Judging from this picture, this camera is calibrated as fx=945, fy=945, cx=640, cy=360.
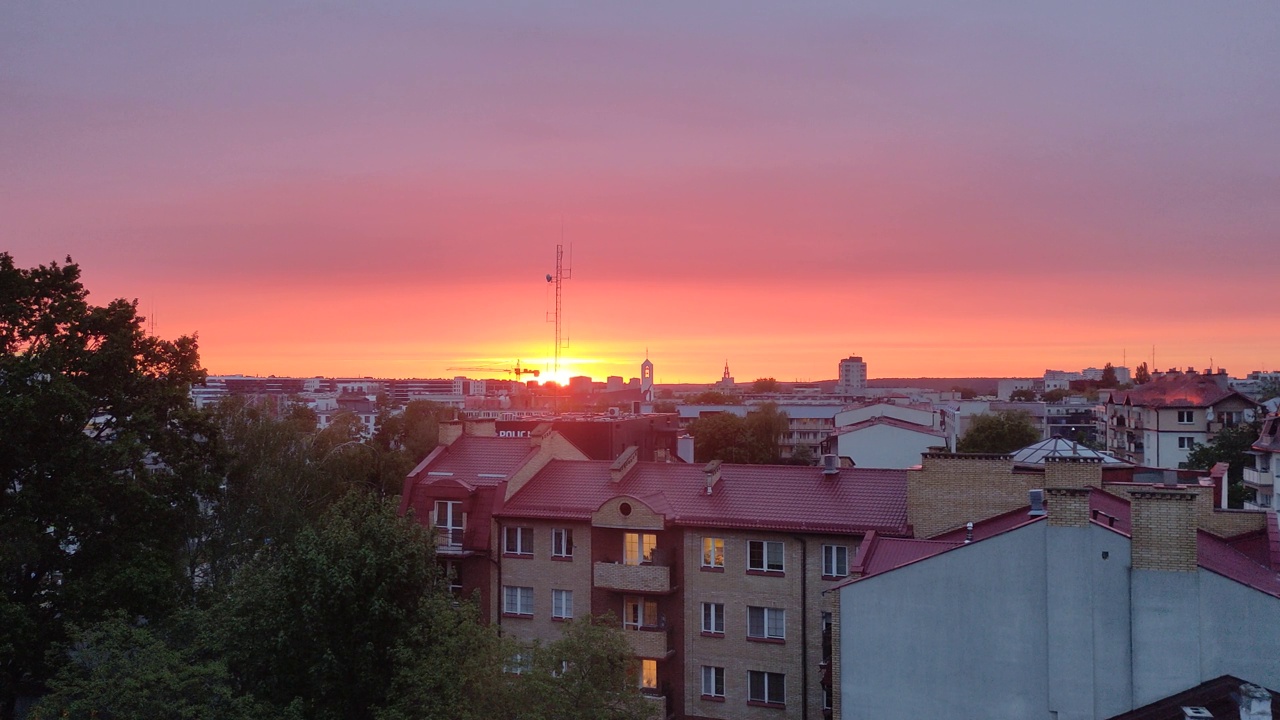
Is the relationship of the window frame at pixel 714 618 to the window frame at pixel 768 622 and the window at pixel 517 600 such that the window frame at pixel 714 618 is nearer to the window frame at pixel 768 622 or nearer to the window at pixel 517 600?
the window frame at pixel 768 622

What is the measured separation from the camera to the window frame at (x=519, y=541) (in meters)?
41.0

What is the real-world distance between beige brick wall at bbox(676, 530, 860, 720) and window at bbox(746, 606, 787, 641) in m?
0.17

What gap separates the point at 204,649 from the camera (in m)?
30.9

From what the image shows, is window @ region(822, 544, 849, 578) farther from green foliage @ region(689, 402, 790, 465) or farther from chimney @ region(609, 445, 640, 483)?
green foliage @ region(689, 402, 790, 465)

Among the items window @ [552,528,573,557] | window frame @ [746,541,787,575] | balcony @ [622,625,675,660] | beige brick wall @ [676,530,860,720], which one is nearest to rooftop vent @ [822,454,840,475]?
beige brick wall @ [676,530,860,720]

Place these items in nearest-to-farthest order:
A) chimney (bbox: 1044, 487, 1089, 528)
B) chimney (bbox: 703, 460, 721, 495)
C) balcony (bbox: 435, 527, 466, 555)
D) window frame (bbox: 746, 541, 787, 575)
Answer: chimney (bbox: 1044, 487, 1089, 528) < window frame (bbox: 746, 541, 787, 575) < chimney (bbox: 703, 460, 721, 495) < balcony (bbox: 435, 527, 466, 555)

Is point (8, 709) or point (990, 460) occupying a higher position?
point (990, 460)

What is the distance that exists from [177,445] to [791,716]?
88.1 feet

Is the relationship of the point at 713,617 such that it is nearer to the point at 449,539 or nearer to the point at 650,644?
the point at 650,644

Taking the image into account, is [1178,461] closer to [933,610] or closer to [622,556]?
[622,556]

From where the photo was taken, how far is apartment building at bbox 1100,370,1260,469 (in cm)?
9656

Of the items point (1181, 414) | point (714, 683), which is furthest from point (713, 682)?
point (1181, 414)

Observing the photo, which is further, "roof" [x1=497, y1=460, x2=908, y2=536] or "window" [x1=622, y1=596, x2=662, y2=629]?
"window" [x1=622, y1=596, x2=662, y2=629]

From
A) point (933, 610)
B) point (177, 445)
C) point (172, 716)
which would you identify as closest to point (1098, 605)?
point (933, 610)
